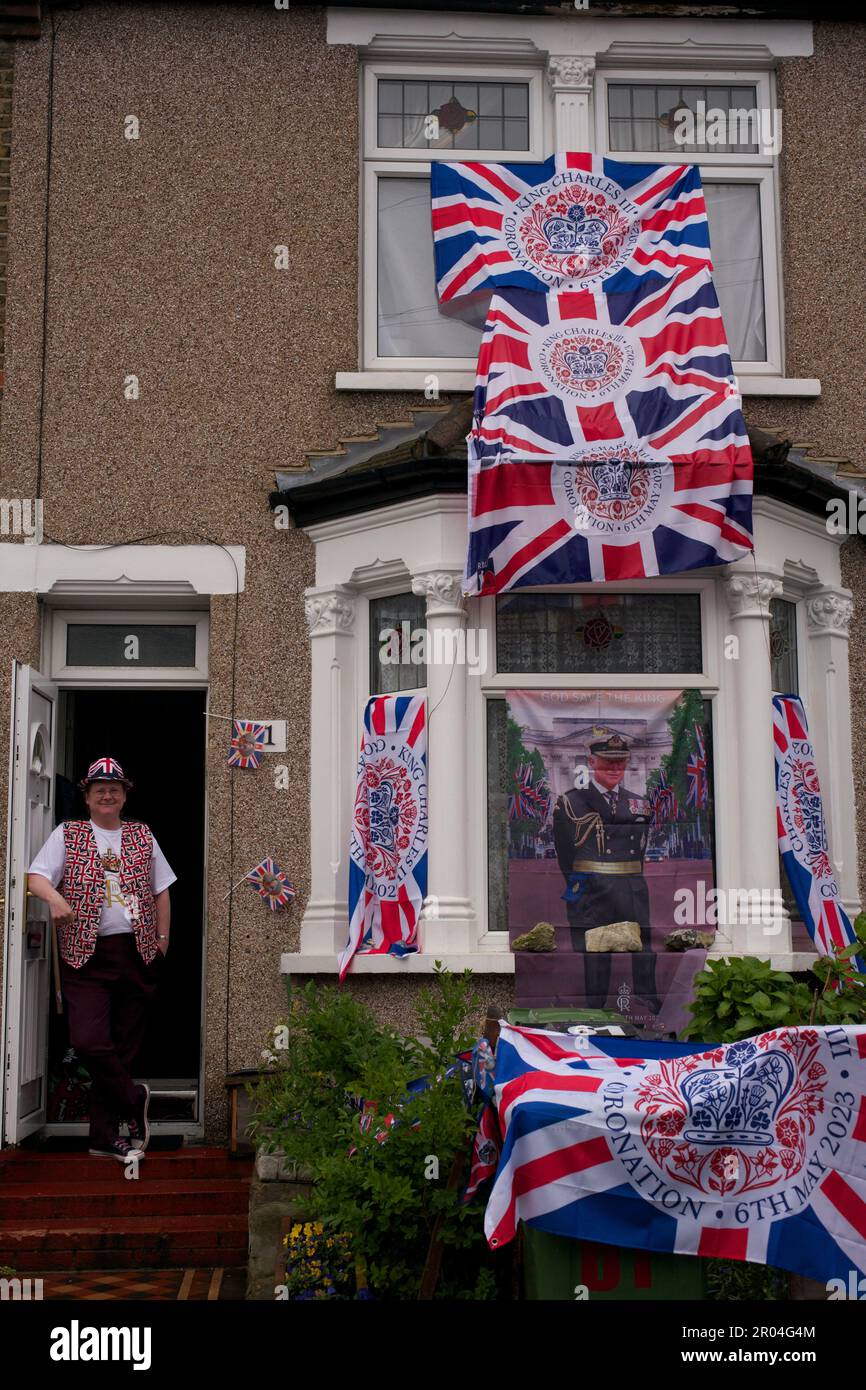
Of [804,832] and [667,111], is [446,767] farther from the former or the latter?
[667,111]

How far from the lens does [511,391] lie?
293 inches

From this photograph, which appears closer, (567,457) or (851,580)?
(567,457)

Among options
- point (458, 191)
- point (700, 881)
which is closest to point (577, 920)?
point (700, 881)

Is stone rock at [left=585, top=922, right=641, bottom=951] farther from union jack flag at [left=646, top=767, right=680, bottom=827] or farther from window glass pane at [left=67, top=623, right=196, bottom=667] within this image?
window glass pane at [left=67, top=623, right=196, bottom=667]

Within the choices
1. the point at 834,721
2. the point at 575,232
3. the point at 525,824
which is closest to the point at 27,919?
the point at 525,824

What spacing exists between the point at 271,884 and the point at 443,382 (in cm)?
296

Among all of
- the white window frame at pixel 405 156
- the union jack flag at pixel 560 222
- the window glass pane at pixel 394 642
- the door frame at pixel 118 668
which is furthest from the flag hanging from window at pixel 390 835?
the union jack flag at pixel 560 222

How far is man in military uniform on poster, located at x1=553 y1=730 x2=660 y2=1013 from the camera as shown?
7.14 meters

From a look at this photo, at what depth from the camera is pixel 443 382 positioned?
→ 8.17m

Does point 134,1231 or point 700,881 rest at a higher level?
point 700,881

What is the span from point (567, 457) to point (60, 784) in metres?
3.44

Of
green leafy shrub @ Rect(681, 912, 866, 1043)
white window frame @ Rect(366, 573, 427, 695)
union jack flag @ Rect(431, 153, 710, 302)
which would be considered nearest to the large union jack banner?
green leafy shrub @ Rect(681, 912, 866, 1043)
